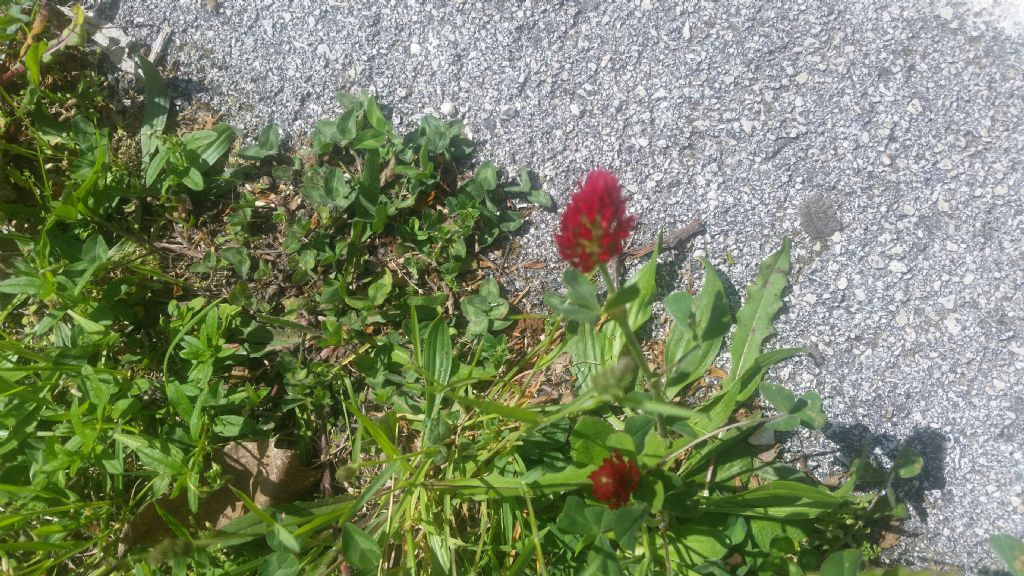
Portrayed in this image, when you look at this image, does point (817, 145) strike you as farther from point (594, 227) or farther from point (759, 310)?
point (594, 227)

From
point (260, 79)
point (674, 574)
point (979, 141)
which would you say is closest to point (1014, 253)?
point (979, 141)

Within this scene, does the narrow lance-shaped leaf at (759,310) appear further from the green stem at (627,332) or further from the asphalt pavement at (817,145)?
the green stem at (627,332)

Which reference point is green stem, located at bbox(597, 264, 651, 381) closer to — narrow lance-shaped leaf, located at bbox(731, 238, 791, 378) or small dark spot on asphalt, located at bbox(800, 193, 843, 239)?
narrow lance-shaped leaf, located at bbox(731, 238, 791, 378)

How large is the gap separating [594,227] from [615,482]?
75 centimetres

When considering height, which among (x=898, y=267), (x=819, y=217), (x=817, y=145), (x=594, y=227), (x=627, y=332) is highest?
(x=817, y=145)

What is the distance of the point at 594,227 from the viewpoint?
4.61 feet

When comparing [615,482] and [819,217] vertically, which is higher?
[819,217]

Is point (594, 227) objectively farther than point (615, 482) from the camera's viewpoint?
No

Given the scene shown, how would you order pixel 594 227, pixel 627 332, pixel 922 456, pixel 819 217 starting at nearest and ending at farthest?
1. pixel 594 227
2. pixel 627 332
3. pixel 922 456
4. pixel 819 217

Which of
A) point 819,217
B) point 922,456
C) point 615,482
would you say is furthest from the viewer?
point 819,217

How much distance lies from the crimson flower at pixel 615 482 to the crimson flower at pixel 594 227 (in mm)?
635

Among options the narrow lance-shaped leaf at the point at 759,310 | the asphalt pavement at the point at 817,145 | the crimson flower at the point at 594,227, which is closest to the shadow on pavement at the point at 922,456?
the asphalt pavement at the point at 817,145

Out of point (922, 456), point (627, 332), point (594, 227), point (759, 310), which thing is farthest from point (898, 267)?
point (594, 227)

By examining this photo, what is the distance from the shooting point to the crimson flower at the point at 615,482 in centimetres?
177
